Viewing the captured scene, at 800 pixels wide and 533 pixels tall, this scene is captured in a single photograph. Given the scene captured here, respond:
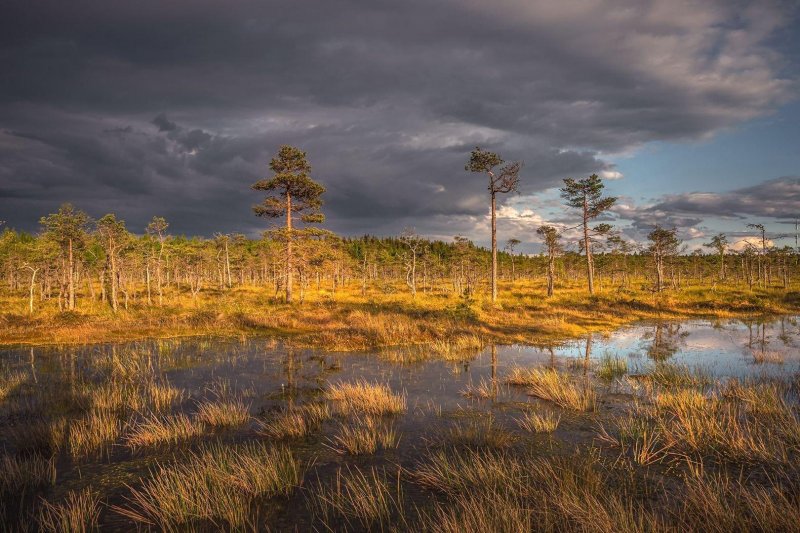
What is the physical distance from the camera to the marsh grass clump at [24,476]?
6.01 m

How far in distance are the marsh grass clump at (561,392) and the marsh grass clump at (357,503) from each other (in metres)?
5.40

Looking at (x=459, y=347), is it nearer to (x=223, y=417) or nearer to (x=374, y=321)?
(x=374, y=321)

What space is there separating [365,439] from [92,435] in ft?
17.5

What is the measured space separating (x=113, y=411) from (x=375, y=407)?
249 inches

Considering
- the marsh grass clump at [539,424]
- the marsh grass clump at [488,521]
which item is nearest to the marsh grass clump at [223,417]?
the marsh grass clump at [488,521]

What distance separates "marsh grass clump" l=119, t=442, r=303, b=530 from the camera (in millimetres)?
5211

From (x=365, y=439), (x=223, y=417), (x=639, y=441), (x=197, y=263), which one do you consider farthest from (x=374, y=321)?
(x=197, y=263)

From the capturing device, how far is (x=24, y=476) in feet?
20.4

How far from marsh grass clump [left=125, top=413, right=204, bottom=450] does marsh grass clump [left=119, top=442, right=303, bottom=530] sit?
130cm

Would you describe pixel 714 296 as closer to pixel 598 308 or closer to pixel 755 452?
pixel 598 308

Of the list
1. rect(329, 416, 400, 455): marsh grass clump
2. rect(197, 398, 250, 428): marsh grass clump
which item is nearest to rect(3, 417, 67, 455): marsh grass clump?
rect(197, 398, 250, 428): marsh grass clump

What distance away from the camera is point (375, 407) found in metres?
9.39

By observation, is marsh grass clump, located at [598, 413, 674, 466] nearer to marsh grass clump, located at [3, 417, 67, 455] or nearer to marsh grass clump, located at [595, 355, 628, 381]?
marsh grass clump, located at [595, 355, 628, 381]

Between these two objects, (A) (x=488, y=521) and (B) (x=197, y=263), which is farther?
(B) (x=197, y=263)
